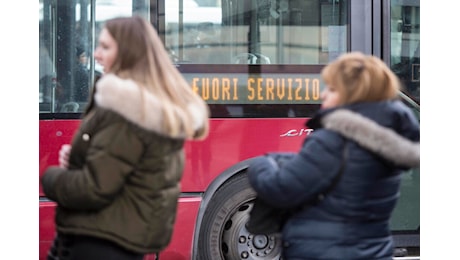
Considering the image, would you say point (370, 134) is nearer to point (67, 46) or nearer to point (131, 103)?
point (131, 103)

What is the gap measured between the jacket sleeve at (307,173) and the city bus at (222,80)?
2.55 m

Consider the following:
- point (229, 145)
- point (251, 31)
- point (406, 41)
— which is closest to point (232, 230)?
Answer: point (229, 145)

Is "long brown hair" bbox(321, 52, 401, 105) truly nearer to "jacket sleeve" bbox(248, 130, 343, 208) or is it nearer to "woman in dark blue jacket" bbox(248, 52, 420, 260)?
"woman in dark blue jacket" bbox(248, 52, 420, 260)

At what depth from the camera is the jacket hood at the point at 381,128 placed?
2.94 meters

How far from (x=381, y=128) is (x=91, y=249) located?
116 cm

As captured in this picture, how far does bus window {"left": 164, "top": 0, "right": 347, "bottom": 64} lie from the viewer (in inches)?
221

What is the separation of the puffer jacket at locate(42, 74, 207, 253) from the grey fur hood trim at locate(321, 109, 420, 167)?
592 mm

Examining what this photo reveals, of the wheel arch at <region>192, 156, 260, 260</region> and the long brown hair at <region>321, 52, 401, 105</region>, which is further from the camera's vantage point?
the wheel arch at <region>192, 156, 260, 260</region>

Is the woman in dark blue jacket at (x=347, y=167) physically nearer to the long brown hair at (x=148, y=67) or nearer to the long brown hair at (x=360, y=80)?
the long brown hair at (x=360, y=80)

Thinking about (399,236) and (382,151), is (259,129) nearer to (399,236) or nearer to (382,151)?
(399,236)

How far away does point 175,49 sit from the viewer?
18.4 feet

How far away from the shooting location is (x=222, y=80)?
5.64m

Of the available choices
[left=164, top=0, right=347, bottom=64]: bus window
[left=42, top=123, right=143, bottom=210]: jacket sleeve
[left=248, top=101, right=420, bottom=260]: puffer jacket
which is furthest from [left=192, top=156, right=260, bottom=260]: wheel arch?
[left=42, top=123, right=143, bottom=210]: jacket sleeve
